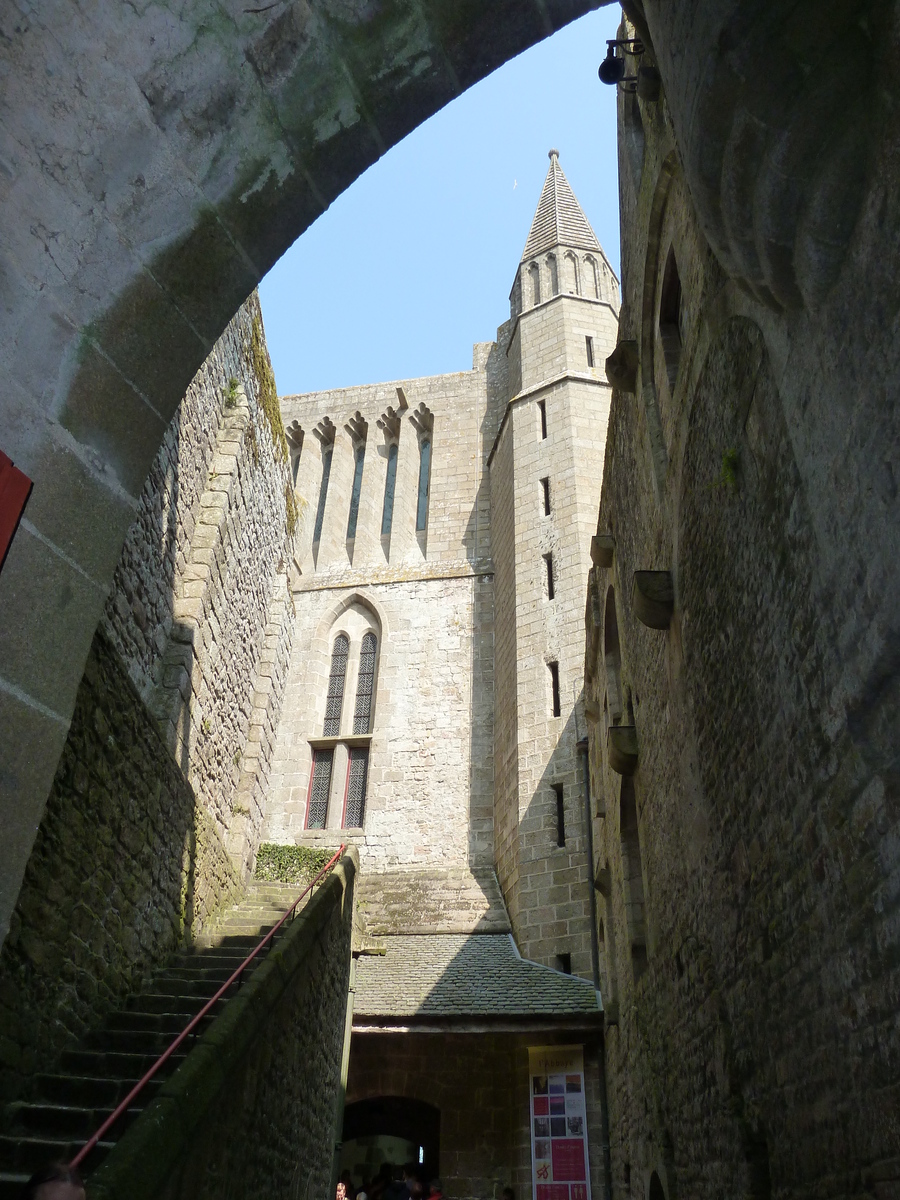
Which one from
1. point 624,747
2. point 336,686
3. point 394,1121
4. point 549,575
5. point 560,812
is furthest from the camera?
point 336,686

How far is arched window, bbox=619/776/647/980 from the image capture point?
28.3 ft

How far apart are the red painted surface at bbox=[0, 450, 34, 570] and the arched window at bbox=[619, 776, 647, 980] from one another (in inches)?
293

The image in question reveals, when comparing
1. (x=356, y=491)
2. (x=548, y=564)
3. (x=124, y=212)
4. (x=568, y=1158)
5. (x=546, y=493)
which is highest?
(x=356, y=491)

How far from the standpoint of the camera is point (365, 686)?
Answer: 19500 millimetres

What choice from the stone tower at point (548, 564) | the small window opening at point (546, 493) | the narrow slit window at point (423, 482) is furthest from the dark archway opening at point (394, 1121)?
the narrow slit window at point (423, 482)

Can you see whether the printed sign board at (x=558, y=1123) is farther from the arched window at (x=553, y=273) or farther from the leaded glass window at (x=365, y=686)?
the arched window at (x=553, y=273)

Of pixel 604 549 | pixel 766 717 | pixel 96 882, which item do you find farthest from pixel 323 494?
pixel 766 717

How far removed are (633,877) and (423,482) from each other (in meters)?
15.9

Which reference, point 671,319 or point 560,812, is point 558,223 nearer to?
point 560,812

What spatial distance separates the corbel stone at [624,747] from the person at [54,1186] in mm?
6757

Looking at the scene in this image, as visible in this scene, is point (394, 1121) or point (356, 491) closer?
point (394, 1121)

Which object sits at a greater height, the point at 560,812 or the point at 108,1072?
the point at 560,812

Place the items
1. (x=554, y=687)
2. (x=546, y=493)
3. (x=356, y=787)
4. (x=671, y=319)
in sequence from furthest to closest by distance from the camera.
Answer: (x=546, y=493) < (x=356, y=787) < (x=554, y=687) < (x=671, y=319)

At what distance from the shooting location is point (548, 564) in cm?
1775
